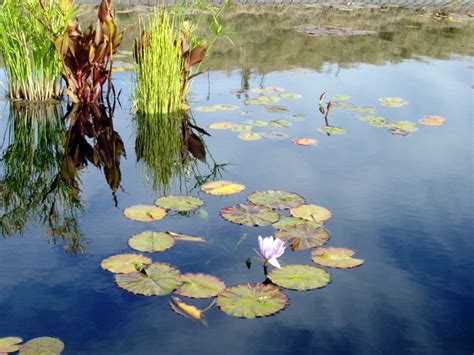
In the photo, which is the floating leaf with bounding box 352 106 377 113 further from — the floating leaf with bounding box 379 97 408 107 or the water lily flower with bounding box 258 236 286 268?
the water lily flower with bounding box 258 236 286 268

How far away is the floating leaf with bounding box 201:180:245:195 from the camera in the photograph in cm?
387

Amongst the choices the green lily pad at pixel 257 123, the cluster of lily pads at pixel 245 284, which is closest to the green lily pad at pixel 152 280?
the cluster of lily pads at pixel 245 284

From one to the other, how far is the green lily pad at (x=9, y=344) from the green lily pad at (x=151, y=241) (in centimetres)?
85

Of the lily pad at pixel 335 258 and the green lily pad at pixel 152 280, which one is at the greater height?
the lily pad at pixel 335 258

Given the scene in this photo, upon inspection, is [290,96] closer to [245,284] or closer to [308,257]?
[308,257]

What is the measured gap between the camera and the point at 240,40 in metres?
8.93

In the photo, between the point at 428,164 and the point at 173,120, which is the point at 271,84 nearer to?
the point at 173,120

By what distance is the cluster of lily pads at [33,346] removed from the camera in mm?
2350

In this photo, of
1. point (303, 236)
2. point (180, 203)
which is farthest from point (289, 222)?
point (180, 203)

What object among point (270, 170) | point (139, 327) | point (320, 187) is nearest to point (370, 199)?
point (320, 187)

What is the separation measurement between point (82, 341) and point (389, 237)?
1715 mm

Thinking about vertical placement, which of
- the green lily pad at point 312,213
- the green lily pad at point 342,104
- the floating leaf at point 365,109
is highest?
the green lily pad at point 342,104

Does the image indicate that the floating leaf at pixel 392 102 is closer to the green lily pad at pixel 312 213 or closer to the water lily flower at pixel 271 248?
the green lily pad at pixel 312 213

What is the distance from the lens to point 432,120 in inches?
213
